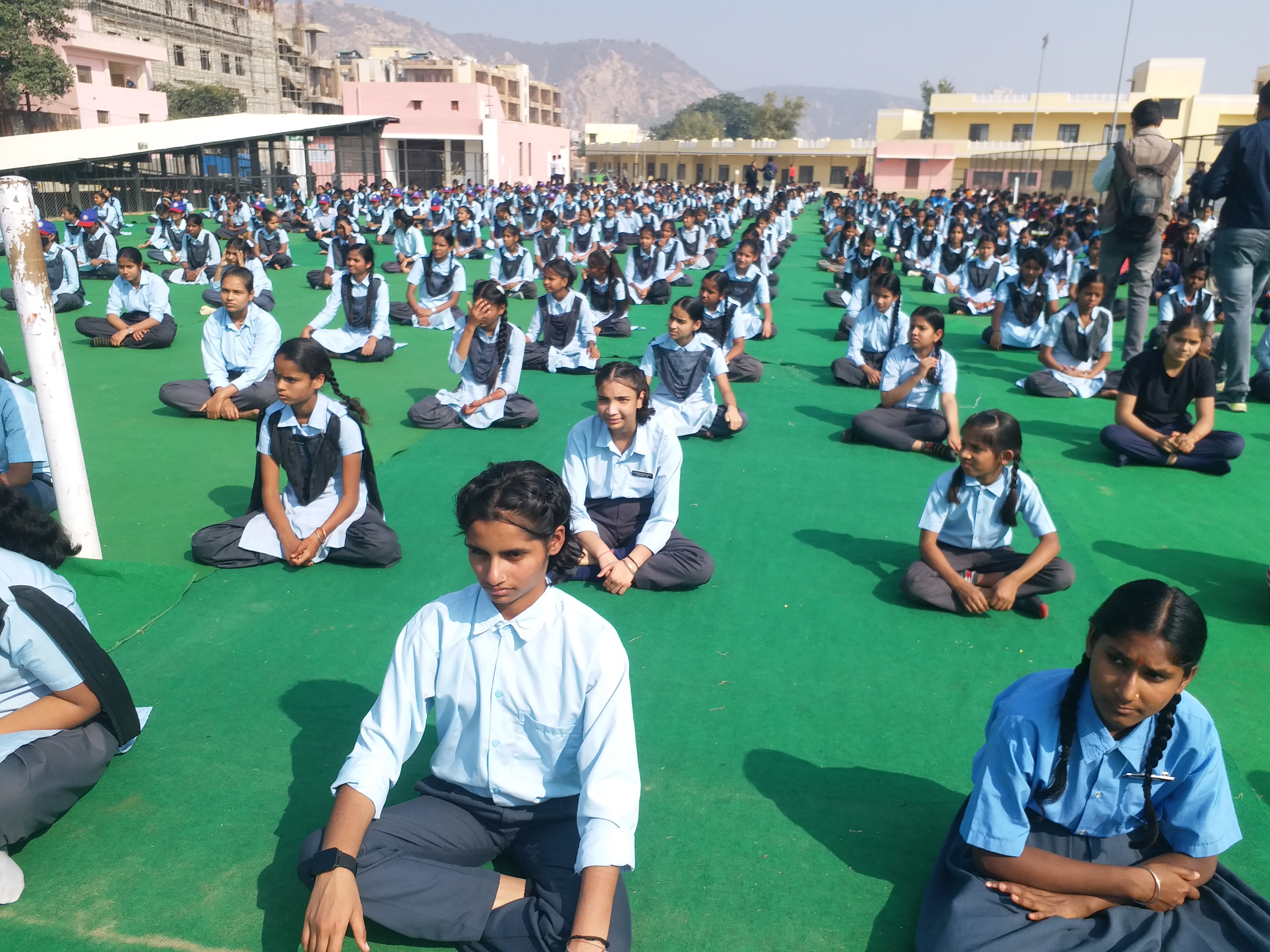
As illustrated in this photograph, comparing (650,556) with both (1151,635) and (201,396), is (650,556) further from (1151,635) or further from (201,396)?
(201,396)

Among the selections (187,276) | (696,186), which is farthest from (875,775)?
(696,186)

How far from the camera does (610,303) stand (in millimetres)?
9648

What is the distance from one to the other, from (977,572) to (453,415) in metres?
3.61

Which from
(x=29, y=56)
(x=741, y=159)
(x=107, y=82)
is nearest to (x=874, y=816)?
(x=29, y=56)

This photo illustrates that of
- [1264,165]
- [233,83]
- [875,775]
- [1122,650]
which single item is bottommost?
[875,775]

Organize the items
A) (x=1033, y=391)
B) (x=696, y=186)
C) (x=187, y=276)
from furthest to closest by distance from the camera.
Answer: (x=696, y=186) → (x=187, y=276) → (x=1033, y=391)

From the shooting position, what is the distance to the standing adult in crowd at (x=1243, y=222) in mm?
5766

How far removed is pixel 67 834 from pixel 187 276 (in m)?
11.3

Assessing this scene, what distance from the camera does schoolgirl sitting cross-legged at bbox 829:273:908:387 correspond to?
7.51m

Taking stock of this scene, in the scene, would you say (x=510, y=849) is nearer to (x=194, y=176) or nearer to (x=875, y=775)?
(x=875, y=775)

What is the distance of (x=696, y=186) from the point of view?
36.8m

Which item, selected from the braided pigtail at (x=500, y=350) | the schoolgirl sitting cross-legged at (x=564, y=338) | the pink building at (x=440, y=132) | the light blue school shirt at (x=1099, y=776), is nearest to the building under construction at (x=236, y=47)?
the pink building at (x=440, y=132)

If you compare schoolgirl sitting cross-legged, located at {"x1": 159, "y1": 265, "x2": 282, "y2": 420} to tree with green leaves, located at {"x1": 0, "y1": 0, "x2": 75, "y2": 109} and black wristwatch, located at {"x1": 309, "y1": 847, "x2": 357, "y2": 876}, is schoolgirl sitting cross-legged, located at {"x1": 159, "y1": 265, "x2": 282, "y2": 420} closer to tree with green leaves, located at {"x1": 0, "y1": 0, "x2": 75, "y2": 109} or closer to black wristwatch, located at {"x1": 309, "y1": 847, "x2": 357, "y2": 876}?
black wristwatch, located at {"x1": 309, "y1": 847, "x2": 357, "y2": 876}

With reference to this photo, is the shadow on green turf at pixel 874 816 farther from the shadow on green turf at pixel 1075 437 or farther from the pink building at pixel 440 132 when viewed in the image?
the pink building at pixel 440 132
